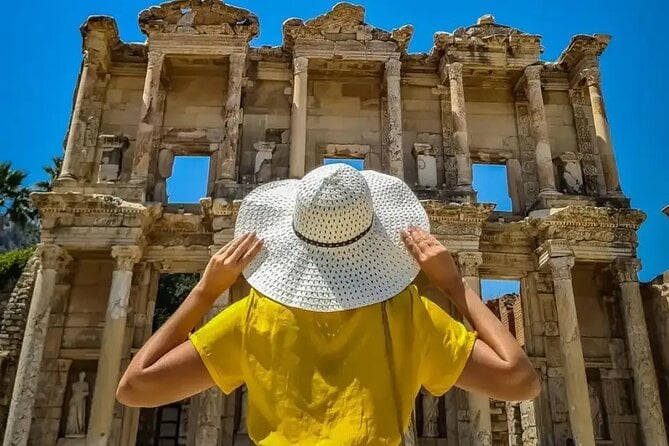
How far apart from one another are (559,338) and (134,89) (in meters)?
11.9

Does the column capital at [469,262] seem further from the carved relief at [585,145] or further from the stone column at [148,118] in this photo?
the stone column at [148,118]

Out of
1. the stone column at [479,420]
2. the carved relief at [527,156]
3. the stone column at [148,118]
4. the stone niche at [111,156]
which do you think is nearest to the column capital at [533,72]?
the carved relief at [527,156]

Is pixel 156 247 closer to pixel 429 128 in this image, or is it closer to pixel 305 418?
pixel 429 128

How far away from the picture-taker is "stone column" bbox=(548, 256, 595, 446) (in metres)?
11.8

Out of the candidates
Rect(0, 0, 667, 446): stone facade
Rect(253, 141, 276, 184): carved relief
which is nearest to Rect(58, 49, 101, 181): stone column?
Rect(0, 0, 667, 446): stone facade

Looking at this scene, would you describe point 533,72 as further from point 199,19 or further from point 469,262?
point 199,19

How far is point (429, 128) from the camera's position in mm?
15930

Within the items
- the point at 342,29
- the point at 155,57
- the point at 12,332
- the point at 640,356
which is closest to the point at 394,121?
the point at 342,29

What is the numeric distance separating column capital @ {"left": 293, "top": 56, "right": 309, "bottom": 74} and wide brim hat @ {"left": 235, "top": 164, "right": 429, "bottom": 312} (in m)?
13.3

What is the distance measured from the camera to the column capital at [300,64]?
14.9 m

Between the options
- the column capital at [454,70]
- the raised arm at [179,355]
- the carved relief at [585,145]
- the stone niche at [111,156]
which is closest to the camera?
the raised arm at [179,355]

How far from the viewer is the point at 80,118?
47.7 feet

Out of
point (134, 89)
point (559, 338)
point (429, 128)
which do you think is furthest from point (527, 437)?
point (134, 89)

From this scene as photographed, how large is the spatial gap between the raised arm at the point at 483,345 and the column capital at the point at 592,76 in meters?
15.2
